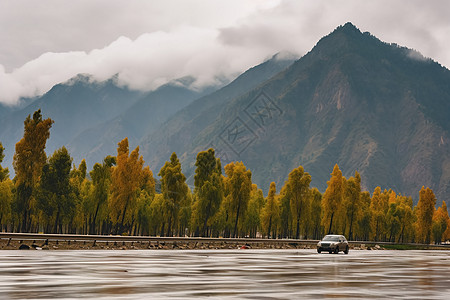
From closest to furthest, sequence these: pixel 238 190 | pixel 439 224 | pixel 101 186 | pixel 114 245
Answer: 1. pixel 114 245
2. pixel 101 186
3. pixel 238 190
4. pixel 439 224

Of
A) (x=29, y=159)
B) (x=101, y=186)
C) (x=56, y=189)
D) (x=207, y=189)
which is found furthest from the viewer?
(x=101, y=186)

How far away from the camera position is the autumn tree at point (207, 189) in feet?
269

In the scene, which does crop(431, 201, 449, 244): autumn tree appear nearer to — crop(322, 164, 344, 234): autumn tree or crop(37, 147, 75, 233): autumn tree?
crop(322, 164, 344, 234): autumn tree

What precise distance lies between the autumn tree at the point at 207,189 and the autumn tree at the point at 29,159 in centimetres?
2509

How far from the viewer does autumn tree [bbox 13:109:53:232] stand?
6144cm

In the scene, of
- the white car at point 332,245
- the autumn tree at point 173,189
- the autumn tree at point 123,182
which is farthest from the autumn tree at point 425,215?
the white car at point 332,245

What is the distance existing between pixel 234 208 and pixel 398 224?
199 ft

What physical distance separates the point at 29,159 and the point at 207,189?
2721cm

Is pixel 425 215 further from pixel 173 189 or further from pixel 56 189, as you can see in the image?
pixel 56 189

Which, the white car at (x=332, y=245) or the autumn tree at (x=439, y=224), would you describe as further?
the autumn tree at (x=439, y=224)

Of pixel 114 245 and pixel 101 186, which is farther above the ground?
pixel 101 186

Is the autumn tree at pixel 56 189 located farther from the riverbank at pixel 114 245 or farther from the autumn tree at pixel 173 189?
the riverbank at pixel 114 245

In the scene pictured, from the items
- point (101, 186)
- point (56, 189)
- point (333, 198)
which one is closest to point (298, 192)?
point (333, 198)

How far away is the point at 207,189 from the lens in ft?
268
